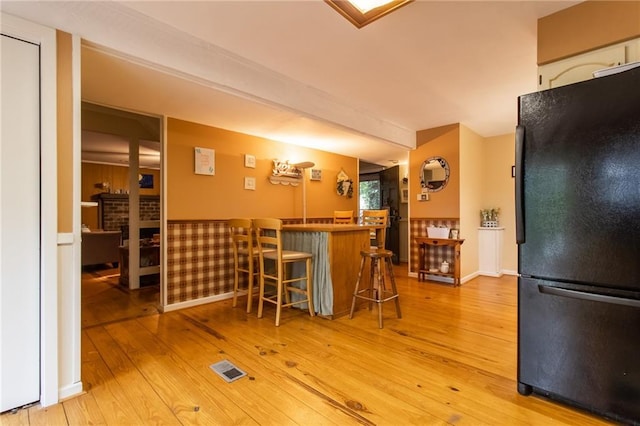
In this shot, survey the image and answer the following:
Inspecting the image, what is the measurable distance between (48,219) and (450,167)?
14.5 feet

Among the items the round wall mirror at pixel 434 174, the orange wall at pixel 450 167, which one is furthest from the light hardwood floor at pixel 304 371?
the round wall mirror at pixel 434 174

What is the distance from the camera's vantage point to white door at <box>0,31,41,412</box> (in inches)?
60.9

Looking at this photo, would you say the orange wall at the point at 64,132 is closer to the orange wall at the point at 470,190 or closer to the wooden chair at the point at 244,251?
the wooden chair at the point at 244,251

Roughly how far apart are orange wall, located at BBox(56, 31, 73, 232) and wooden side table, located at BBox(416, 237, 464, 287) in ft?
13.5

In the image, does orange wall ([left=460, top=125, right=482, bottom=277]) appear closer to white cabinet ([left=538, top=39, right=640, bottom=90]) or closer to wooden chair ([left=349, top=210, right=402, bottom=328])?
wooden chair ([left=349, top=210, right=402, bottom=328])

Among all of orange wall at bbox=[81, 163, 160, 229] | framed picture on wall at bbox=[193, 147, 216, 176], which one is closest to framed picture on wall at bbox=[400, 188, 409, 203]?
framed picture on wall at bbox=[193, 147, 216, 176]

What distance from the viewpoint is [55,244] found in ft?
5.42

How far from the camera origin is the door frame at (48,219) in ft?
5.32

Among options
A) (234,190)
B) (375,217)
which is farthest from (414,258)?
(234,190)

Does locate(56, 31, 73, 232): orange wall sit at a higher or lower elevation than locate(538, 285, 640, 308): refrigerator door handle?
higher

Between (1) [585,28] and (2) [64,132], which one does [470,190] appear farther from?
(2) [64,132]

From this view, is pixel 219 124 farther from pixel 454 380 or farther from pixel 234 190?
pixel 454 380

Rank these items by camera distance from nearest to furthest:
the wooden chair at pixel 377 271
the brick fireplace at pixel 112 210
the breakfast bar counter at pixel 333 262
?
the wooden chair at pixel 377 271 → the breakfast bar counter at pixel 333 262 → the brick fireplace at pixel 112 210

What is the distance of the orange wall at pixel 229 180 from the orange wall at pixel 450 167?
150cm
